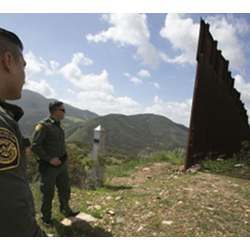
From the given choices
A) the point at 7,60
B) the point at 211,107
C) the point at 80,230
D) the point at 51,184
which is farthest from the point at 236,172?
the point at 7,60

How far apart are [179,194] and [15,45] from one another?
512 centimetres

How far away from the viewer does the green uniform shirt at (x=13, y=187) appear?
118 cm

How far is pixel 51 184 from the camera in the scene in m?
5.41

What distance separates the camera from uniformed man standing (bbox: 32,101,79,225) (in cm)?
534

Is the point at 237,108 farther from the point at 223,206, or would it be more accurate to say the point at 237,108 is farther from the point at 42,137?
the point at 42,137

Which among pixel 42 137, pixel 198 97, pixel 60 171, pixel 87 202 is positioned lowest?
pixel 87 202

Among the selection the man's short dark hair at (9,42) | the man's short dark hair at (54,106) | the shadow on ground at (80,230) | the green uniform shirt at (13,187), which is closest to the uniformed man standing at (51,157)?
the man's short dark hair at (54,106)

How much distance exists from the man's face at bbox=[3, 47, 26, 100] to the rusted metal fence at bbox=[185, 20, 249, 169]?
7512mm

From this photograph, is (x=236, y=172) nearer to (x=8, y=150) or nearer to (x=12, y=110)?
(x=12, y=110)

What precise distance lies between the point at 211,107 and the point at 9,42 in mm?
9200

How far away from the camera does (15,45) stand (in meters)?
1.44

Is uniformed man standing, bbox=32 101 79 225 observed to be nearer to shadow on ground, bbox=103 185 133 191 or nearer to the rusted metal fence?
shadow on ground, bbox=103 185 133 191

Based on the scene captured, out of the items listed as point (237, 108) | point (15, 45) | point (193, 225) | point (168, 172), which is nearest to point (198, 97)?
point (168, 172)

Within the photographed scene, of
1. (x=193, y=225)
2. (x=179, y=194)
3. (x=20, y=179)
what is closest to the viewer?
(x=20, y=179)
